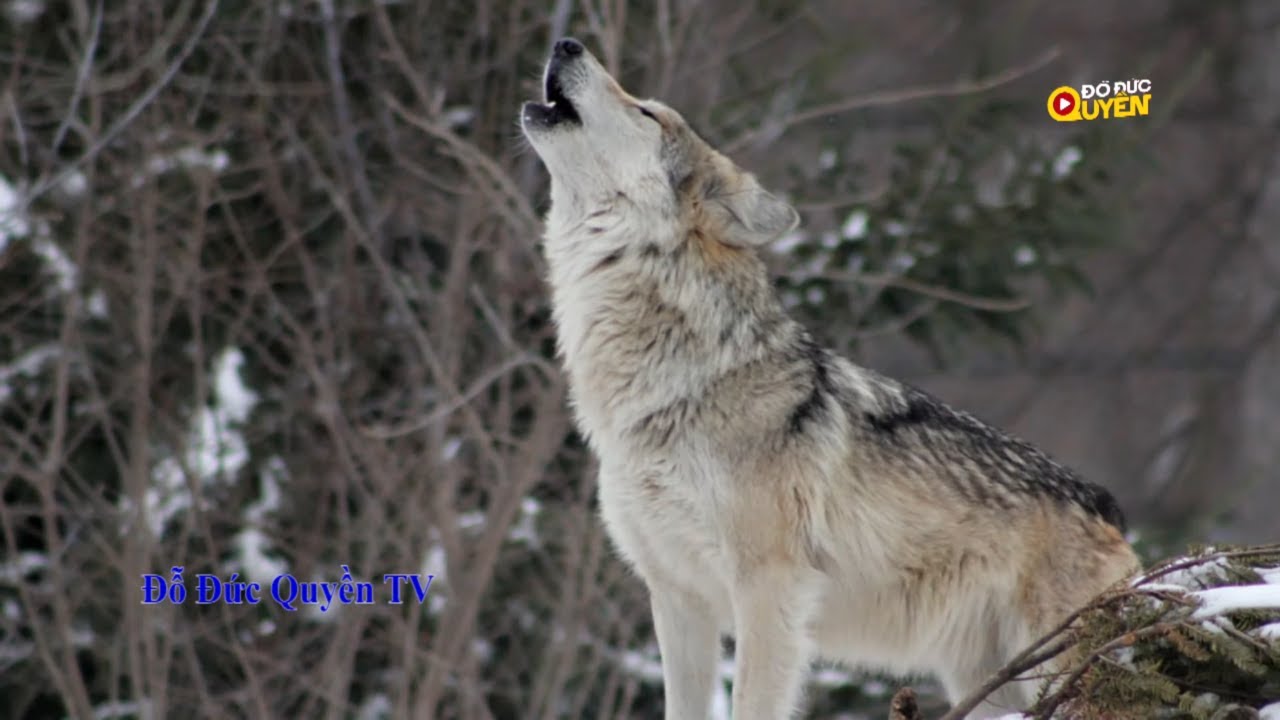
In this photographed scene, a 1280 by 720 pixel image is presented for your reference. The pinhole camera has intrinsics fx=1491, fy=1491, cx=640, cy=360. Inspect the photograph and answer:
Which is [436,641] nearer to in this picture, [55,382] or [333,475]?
[333,475]

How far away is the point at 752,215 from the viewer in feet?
15.0

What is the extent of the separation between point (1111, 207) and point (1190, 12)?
26.2ft

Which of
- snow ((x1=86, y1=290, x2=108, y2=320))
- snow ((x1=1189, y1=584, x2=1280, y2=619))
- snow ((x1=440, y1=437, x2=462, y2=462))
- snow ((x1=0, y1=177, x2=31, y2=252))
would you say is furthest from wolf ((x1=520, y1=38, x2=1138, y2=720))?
snow ((x1=86, y1=290, x2=108, y2=320))

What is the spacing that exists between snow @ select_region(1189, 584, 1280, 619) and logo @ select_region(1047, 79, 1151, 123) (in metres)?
6.40

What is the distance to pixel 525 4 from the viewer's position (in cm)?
812

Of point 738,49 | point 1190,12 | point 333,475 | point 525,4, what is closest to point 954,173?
point 738,49

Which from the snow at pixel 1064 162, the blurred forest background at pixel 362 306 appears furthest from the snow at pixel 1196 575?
the snow at pixel 1064 162

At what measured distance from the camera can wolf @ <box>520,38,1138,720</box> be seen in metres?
4.32

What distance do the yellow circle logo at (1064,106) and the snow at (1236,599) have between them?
6.57m

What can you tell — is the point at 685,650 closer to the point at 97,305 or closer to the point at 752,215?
the point at 752,215

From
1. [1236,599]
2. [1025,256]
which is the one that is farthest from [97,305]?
[1236,599]

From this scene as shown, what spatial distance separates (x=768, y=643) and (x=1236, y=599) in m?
1.51

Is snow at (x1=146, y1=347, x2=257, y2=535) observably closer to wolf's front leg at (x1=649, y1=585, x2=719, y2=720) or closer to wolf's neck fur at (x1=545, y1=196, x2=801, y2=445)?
wolf's neck fur at (x1=545, y1=196, x2=801, y2=445)

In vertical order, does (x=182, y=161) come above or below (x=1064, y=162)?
above
